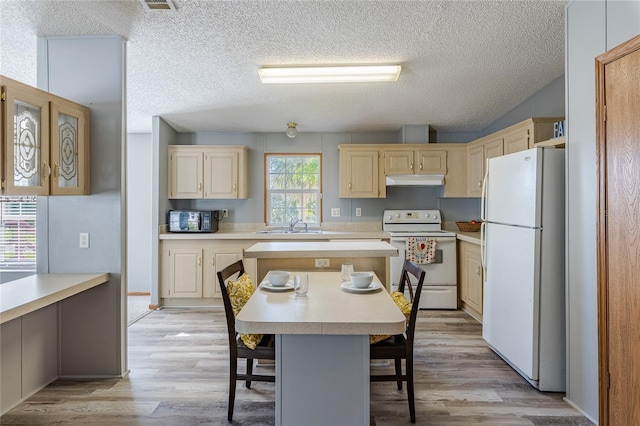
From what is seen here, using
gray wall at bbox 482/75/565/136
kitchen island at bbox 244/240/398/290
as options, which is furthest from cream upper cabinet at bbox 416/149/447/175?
kitchen island at bbox 244/240/398/290

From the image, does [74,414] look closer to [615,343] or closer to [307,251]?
[307,251]

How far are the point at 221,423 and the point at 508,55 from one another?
3449mm

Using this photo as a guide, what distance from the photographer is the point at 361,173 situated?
4.76 metres

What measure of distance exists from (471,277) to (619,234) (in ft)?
7.36

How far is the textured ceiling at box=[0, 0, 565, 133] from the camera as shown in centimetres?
238

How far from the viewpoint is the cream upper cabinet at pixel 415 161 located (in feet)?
15.5

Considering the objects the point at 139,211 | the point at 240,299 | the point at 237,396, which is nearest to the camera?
the point at 240,299

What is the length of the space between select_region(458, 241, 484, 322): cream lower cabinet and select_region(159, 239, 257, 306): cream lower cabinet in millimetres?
2562

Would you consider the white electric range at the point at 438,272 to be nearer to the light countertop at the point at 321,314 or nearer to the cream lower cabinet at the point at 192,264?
the cream lower cabinet at the point at 192,264

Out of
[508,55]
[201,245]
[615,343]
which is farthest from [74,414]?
[508,55]

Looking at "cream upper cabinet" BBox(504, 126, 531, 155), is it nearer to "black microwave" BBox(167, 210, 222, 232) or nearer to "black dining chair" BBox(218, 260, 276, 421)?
"black dining chair" BBox(218, 260, 276, 421)

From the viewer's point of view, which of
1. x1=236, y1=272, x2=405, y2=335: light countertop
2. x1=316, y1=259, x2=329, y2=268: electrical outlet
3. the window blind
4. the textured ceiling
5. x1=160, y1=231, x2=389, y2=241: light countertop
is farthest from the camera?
x1=160, y1=231, x2=389, y2=241: light countertop

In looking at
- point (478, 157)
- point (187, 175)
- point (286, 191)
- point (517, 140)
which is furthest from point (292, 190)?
point (517, 140)

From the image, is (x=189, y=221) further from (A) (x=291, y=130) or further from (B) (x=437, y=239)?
(B) (x=437, y=239)
